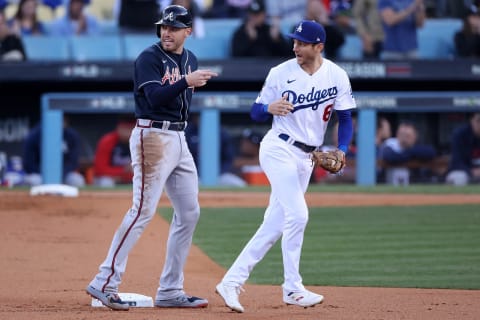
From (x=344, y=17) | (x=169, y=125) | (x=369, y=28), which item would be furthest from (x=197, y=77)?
(x=344, y=17)

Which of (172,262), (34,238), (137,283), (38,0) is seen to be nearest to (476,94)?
(38,0)

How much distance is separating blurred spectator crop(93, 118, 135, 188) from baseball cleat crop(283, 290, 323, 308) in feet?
30.3

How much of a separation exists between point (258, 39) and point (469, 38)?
336cm

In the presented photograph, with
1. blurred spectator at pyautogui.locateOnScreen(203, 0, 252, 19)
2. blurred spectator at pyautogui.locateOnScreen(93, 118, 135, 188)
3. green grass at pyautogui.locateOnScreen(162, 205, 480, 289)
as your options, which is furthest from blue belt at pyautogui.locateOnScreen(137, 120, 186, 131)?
blurred spectator at pyautogui.locateOnScreen(203, 0, 252, 19)

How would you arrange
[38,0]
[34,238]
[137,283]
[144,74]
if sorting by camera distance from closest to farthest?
1. [144,74]
2. [137,283]
3. [34,238]
4. [38,0]

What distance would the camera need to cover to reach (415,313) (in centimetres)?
606

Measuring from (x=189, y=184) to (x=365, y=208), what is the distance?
258 inches

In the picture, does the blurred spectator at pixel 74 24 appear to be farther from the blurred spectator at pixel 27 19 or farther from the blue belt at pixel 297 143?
the blue belt at pixel 297 143

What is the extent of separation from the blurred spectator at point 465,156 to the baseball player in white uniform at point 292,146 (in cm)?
940

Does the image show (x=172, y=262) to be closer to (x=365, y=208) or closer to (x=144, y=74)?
(x=144, y=74)

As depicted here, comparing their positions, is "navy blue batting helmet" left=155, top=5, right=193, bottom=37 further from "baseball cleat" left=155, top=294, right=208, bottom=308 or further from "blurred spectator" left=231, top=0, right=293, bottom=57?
"blurred spectator" left=231, top=0, right=293, bottom=57

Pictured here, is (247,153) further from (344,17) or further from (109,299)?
(109,299)

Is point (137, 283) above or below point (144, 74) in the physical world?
below

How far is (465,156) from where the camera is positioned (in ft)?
50.4
